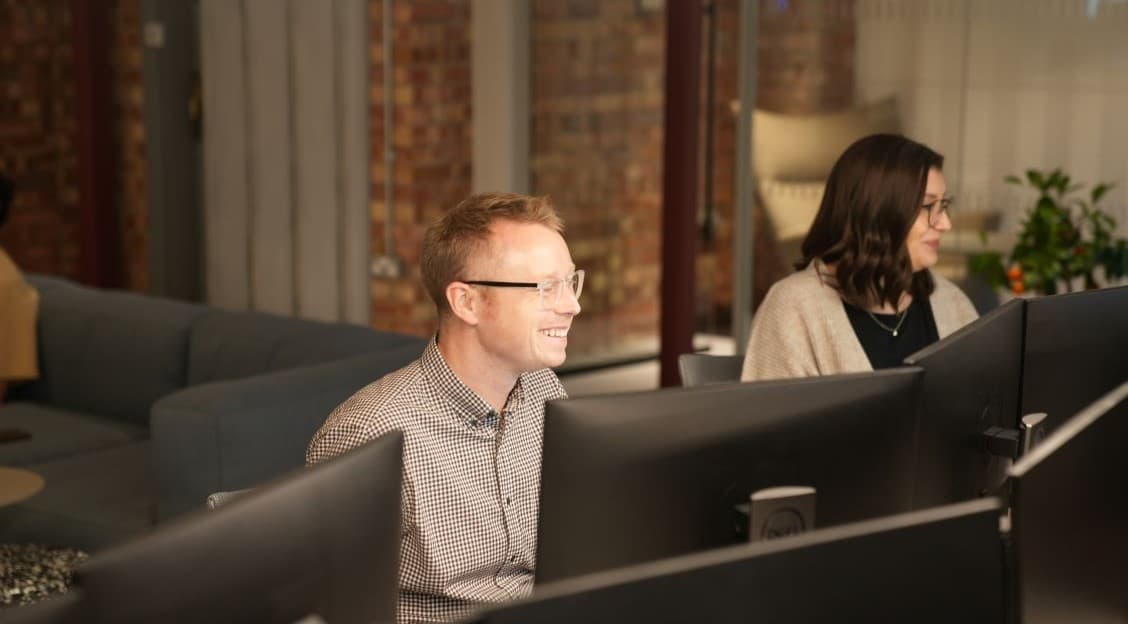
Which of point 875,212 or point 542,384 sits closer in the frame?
A: point 542,384

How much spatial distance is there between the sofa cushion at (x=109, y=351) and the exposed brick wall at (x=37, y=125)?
9.21ft

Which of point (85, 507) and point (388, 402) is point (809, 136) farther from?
point (388, 402)

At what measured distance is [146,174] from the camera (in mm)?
7672

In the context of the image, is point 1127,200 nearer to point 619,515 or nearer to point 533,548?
point 533,548

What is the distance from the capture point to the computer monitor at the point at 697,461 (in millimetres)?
1809

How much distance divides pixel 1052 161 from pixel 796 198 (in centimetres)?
103

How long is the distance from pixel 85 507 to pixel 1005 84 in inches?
130

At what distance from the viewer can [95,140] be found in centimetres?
795

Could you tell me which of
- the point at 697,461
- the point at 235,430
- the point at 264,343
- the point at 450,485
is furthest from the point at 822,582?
the point at 264,343

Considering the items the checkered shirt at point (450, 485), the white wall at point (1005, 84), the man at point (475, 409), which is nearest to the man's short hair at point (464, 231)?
the man at point (475, 409)

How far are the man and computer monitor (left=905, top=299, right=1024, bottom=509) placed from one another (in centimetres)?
58

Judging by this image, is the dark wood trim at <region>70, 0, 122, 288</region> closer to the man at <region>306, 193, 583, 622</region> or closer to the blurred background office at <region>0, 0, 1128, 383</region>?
the blurred background office at <region>0, 0, 1128, 383</region>

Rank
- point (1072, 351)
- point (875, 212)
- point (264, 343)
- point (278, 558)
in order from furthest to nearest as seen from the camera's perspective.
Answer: point (264, 343) < point (875, 212) < point (1072, 351) < point (278, 558)

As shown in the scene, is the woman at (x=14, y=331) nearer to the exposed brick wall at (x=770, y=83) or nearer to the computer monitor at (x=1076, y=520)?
the exposed brick wall at (x=770, y=83)
